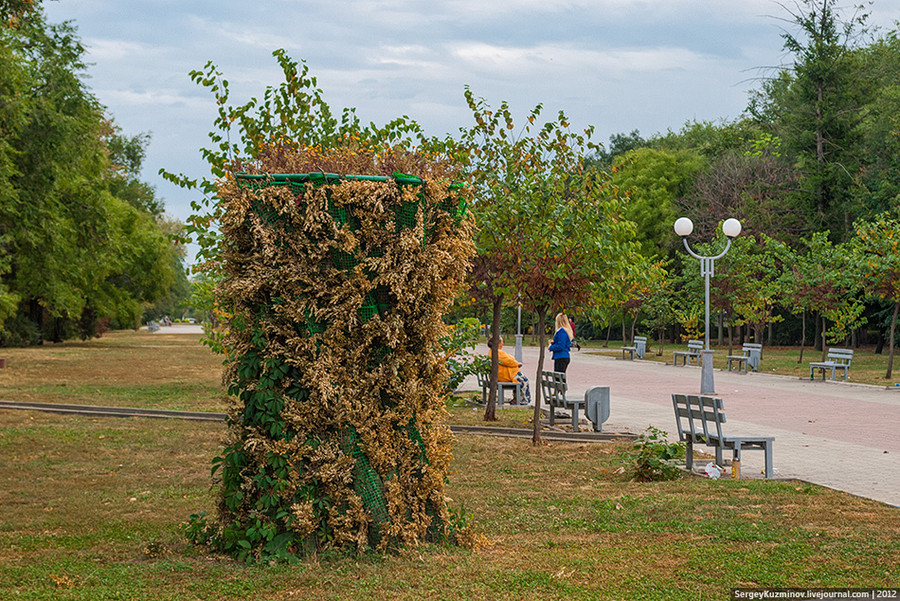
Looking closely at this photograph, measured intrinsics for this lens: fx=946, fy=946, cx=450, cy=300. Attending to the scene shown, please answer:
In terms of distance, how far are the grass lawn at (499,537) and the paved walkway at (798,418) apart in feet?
4.37

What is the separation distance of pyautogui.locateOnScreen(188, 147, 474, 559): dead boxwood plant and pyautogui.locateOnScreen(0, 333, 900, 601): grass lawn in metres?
0.26

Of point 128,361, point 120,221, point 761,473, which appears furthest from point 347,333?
point 120,221

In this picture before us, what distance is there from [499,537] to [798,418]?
10799 millimetres

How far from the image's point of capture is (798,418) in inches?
627

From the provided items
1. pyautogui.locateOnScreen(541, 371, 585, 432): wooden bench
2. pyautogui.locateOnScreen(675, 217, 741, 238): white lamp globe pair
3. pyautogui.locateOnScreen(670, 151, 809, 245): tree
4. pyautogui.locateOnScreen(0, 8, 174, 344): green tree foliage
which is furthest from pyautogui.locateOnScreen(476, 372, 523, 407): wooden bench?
pyautogui.locateOnScreen(670, 151, 809, 245): tree

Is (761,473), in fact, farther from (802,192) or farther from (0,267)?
(802,192)

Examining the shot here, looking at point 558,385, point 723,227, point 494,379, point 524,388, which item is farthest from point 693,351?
point 558,385

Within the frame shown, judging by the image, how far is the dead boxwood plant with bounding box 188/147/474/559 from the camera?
5965 millimetres

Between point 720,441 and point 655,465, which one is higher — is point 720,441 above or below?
above

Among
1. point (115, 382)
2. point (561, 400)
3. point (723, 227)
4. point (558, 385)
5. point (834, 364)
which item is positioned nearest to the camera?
point (561, 400)

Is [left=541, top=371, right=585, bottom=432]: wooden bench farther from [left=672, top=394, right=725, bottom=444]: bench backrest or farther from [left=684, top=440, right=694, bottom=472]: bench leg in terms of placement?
[left=684, top=440, right=694, bottom=472]: bench leg

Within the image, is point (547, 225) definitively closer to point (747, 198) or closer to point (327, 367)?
point (327, 367)

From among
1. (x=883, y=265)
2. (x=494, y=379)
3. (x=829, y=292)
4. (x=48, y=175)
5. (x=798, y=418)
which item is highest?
(x=48, y=175)

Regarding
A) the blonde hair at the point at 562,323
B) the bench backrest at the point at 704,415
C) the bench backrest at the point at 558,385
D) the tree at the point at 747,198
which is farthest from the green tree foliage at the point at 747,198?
the bench backrest at the point at 704,415
